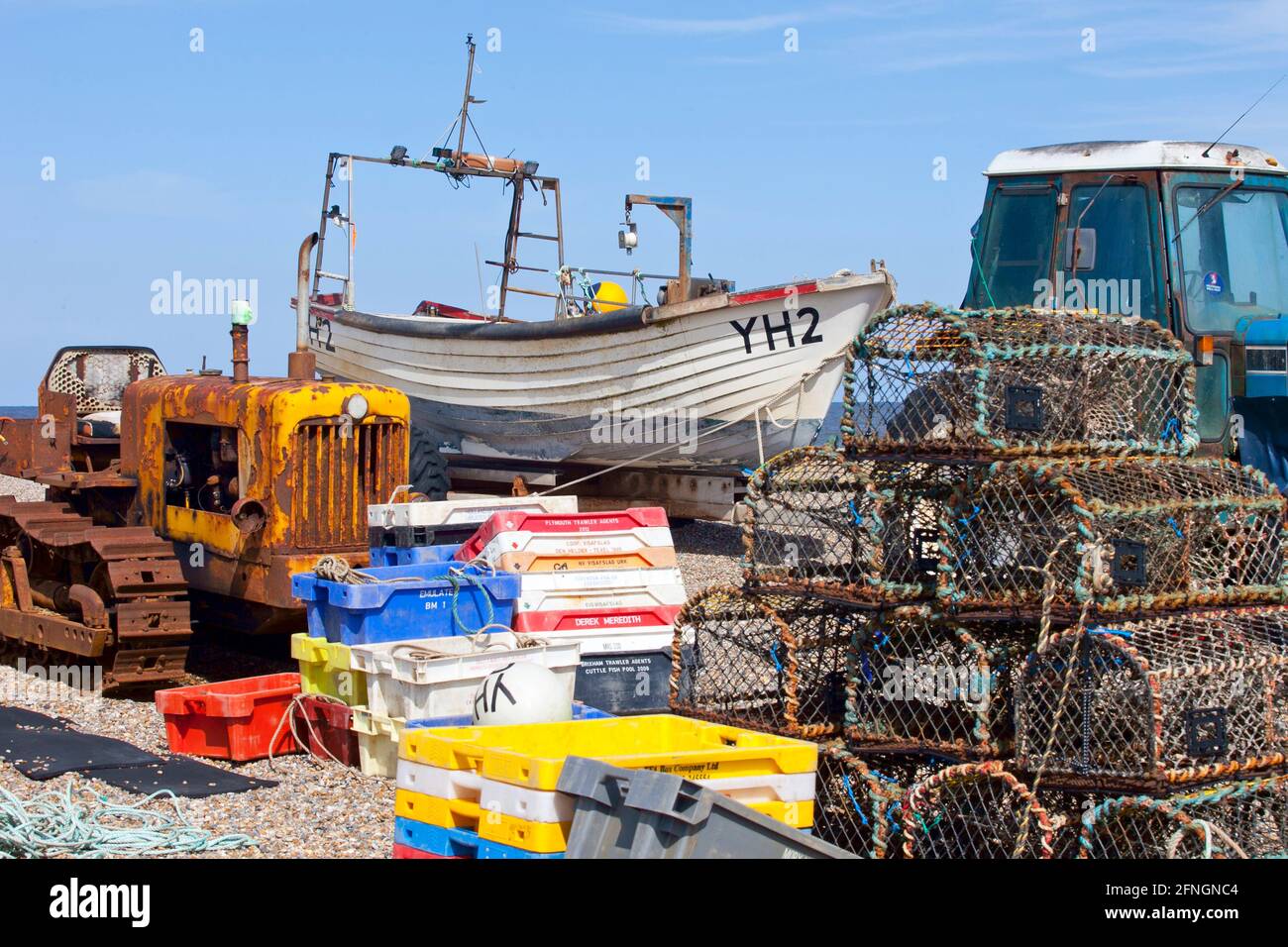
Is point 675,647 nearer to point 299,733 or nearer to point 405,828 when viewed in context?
point 405,828

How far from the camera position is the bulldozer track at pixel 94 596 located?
8.13m

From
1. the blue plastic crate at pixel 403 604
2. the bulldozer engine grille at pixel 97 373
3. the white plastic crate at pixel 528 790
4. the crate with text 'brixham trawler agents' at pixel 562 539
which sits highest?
the bulldozer engine grille at pixel 97 373

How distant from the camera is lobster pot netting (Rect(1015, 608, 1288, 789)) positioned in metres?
4.78

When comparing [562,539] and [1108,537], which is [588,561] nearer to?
[562,539]

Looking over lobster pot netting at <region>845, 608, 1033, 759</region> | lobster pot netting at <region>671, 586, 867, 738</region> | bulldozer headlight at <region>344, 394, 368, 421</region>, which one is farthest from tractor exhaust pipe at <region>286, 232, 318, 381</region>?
lobster pot netting at <region>845, 608, 1033, 759</region>

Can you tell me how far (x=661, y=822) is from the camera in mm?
4023

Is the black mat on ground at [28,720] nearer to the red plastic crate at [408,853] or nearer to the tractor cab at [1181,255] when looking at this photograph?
the red plastic crate at [408,853]

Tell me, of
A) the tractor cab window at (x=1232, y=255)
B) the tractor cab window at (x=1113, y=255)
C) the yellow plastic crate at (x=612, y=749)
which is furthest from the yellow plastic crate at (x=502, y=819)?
the tractor cab window at (x=1232, y=255)

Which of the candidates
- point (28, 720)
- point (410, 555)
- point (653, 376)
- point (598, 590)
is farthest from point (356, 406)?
point (653, 376)

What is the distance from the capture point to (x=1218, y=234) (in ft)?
27.5

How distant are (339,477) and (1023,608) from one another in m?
4.59

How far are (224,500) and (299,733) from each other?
225 cm

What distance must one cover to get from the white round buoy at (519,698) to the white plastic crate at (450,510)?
2.19m

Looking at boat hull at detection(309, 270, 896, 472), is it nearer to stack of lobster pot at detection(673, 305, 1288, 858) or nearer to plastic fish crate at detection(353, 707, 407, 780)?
stack of lobster pot at detection(673, 305, 1288, 858)
